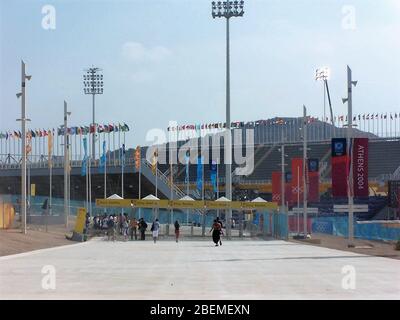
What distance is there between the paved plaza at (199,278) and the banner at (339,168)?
1022cm

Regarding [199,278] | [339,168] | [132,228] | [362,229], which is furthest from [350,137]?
[199,278]

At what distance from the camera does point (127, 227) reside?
173 feet

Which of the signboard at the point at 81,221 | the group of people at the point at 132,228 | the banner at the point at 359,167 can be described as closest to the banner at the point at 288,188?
the group of people at the point at 132,228

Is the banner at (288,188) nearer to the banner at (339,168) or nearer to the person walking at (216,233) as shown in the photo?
the person walking at (216,233)

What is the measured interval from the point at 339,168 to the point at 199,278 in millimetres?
20429

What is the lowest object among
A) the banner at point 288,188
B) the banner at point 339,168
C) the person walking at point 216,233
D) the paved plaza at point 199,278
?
the person walking at point 216,233

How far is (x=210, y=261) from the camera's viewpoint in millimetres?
26906

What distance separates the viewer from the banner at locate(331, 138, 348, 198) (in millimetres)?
38219

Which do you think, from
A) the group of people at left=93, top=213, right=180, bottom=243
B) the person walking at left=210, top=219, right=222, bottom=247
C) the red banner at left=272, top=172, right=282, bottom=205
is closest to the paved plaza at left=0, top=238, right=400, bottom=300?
the person walking at left=210, top=219, right=222, bottom=247

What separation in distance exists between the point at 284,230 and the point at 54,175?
6120 cm

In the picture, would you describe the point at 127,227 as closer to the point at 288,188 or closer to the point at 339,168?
the point at 339,168

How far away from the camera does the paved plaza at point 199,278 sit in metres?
15.6
